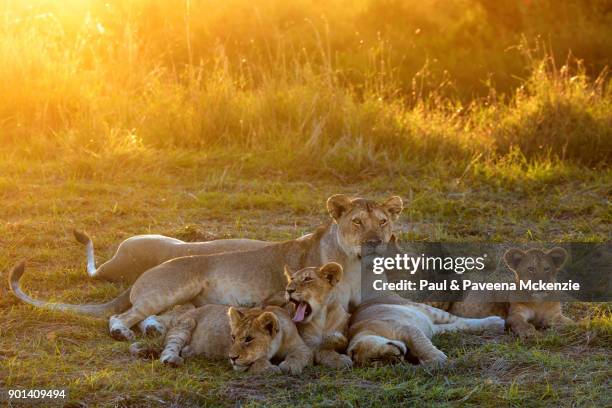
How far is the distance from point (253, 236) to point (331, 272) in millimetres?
2297

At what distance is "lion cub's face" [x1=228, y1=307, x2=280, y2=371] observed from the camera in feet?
14.8

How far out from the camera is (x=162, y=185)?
854 centimetres

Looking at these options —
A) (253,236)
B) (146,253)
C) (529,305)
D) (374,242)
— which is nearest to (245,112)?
(253,236)

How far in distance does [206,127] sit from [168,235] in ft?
8.90

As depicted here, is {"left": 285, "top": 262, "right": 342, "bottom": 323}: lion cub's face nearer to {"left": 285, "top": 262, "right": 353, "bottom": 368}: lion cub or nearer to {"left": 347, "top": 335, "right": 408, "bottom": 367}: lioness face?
{"left": 285, "top": 262, "right": 353, "bottom": 368}: lion cub

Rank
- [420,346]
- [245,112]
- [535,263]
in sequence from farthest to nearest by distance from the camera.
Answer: [245,112] < [535,263] < [420,346]

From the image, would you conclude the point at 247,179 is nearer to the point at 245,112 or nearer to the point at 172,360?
the point at 245,112

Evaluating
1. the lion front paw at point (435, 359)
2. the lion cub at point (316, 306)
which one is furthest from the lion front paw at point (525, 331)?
the lion cub at point (316, 306)

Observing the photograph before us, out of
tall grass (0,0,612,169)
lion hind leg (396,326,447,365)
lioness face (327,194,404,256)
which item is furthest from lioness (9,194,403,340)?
tall grass (0,0,612,169)

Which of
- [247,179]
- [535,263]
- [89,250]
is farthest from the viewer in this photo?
[247,179]

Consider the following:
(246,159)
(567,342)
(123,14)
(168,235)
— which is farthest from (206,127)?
(567,342)

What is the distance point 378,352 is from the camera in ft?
15.3

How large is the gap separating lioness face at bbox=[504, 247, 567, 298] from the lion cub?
114 centimetres

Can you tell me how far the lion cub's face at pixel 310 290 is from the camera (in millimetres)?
4832
